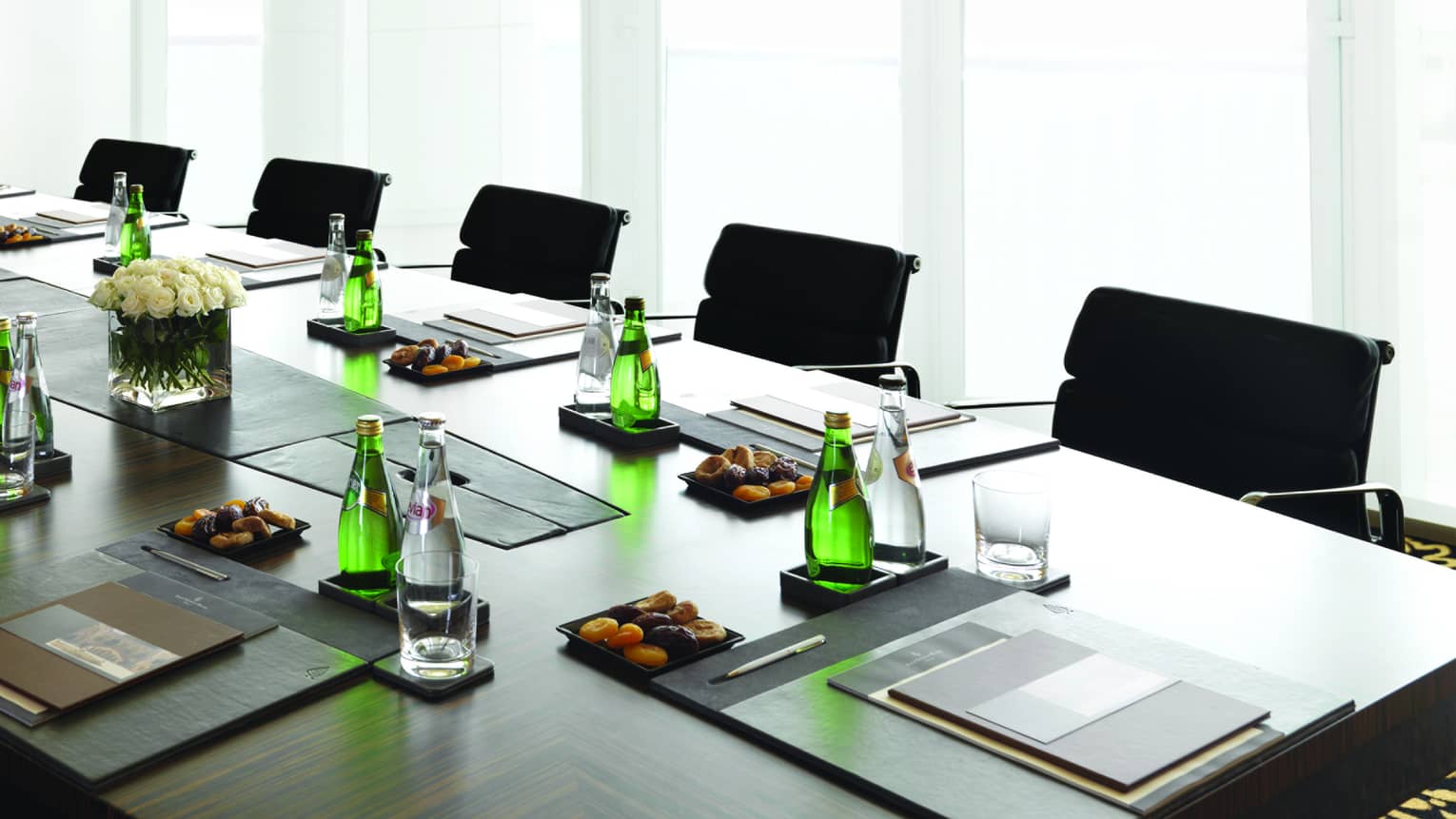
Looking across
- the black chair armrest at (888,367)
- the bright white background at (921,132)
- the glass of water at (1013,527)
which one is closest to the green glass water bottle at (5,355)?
the glass of water at (1013,527)

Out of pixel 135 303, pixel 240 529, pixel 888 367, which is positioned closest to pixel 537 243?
pixel 888 367

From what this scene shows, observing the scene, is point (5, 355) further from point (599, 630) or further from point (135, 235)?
point (135, 235)

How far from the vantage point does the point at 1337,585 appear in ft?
5.60

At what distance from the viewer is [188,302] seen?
236 centimetres

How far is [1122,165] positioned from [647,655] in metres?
4.06

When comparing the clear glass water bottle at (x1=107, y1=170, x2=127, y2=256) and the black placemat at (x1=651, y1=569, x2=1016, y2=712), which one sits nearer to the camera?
the black placemat at (x1=651, y1=569, x2=1016, y2=712)

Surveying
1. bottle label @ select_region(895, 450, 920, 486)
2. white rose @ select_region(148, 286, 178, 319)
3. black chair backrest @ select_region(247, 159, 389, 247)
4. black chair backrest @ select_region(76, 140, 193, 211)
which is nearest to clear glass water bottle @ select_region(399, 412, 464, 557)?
bottle label @ select_region(895, 450, 920, 486)

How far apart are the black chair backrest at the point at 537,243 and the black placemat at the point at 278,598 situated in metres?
1.86

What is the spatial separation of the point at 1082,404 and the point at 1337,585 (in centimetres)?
104

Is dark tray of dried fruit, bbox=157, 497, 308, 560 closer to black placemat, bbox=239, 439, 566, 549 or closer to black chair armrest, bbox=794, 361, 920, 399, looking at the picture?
black placemat, bbox=239, 439, 566, 549

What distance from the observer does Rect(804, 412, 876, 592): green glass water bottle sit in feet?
5.53

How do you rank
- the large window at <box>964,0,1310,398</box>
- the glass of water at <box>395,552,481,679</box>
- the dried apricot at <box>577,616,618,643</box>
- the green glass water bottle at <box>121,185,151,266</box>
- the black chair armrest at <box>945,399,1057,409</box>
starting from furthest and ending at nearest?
the black chair armrest at <box>945,399,1057,409</box> < the large window at <box>964,0,1310,398</box> < the green glass water bottle at <box>121,185,151,266</box> < the dried apricot at <box>577,616,618,643</box> < the glass of water at <box>395,552,481,679</box>

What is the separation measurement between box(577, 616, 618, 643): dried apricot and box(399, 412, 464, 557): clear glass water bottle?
0.50ft

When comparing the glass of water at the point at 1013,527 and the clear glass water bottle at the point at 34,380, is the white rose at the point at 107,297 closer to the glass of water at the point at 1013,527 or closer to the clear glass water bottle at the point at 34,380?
the clear glass water bottle at the point at 34,380
